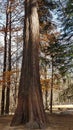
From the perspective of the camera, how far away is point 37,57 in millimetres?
11656

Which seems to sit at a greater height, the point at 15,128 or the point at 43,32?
the point at 43,32

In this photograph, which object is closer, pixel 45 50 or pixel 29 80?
pixel 29 80

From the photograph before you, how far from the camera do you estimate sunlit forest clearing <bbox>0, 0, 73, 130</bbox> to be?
10.8m

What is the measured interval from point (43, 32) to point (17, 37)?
9.76ft

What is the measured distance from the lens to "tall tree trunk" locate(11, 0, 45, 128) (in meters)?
10.7

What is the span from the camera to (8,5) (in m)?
21.0

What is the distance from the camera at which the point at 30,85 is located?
1105 cm

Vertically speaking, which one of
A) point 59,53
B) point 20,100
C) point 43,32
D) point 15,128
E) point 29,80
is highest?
point 43,32

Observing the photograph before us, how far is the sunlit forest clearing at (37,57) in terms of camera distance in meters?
10.8

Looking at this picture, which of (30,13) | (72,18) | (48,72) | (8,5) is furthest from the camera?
(48,72)

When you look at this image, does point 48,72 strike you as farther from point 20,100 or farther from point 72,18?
point 20,100

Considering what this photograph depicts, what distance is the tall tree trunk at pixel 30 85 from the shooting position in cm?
1070

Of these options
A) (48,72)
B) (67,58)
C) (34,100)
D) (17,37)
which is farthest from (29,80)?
(48,72)

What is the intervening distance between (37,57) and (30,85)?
1.36m
